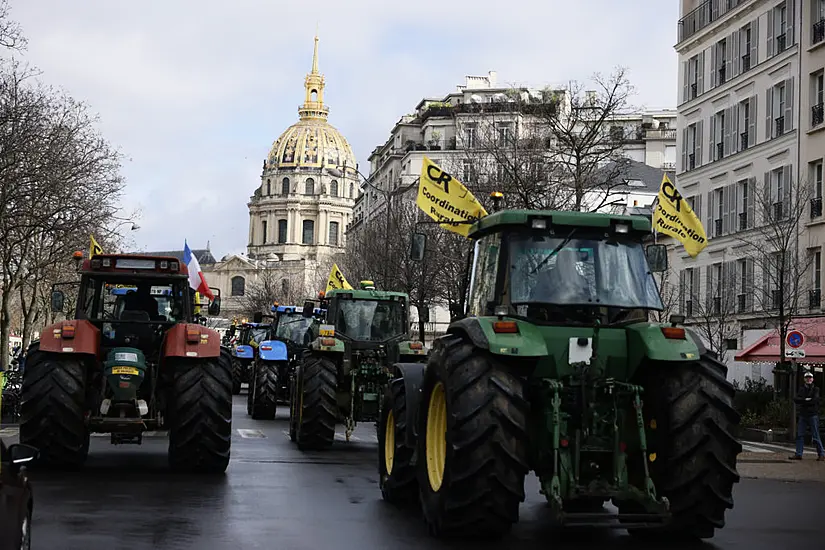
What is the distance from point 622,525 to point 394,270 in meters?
45.3

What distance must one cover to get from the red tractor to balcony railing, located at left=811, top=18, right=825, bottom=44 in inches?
1144

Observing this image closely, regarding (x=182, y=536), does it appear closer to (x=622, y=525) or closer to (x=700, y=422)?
(x=622, y=525)

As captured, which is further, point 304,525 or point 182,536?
point 304,525

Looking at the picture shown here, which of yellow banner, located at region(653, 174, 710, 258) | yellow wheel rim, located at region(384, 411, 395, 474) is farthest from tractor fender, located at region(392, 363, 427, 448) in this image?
yellow banner, located at region(653, 174, 710, 258)

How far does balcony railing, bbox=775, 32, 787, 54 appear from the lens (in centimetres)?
4372

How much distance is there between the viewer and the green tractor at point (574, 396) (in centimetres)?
1055

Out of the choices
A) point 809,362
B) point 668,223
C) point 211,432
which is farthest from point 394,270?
point 211,432

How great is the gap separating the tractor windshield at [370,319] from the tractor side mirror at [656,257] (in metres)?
12.7

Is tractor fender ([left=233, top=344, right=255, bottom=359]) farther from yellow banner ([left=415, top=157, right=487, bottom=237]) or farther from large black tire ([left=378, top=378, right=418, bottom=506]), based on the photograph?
large black tire ([left=378, top=378, right=418, bottom=506])

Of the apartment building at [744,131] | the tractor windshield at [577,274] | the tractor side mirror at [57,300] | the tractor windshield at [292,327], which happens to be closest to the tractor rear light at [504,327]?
the tractor windshield at [577,274]

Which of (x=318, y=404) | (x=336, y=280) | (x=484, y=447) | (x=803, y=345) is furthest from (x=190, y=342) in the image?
(x=336, y=280)

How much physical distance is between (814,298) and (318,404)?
2288 cm

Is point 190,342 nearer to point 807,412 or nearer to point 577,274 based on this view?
point 577,274

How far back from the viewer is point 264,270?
645ft
